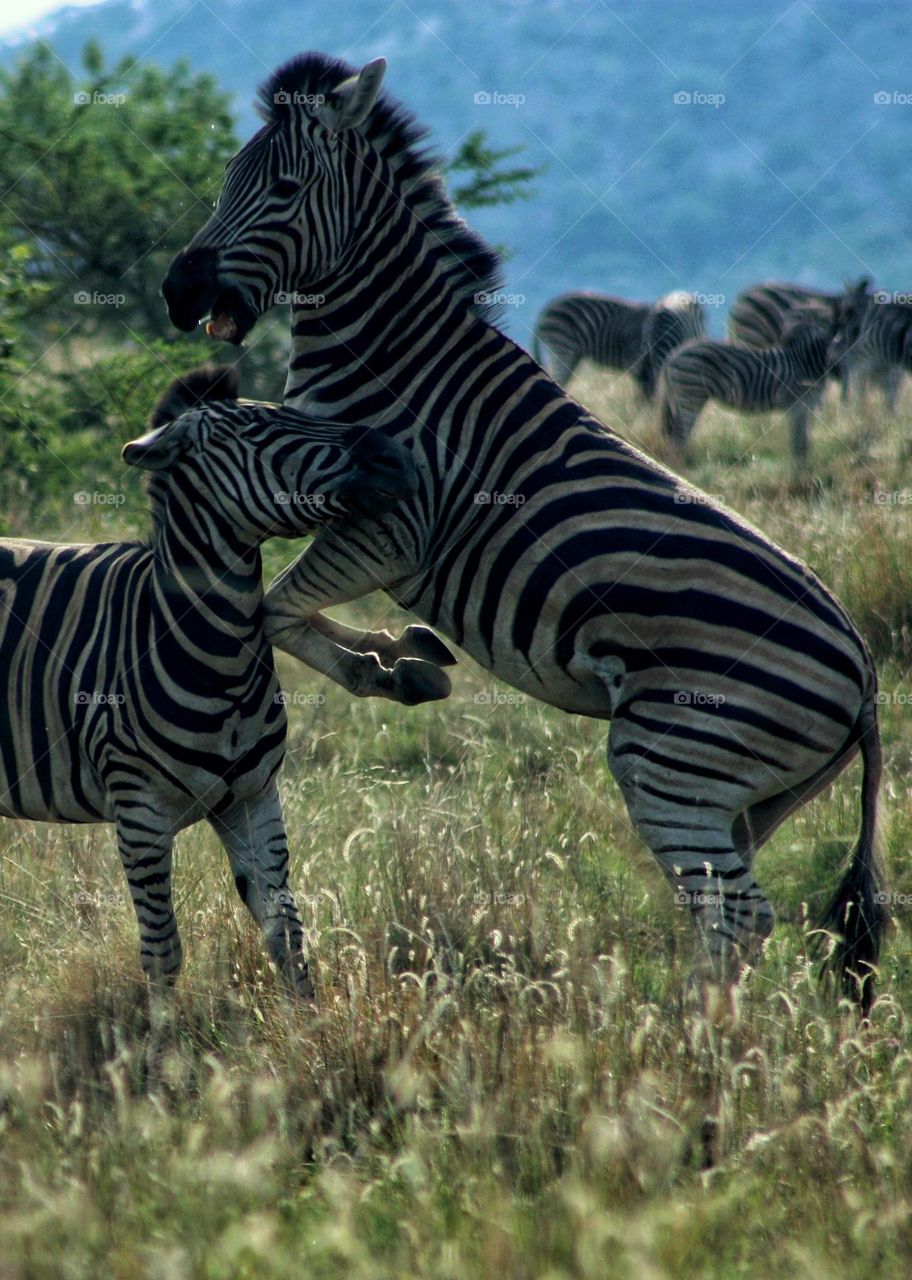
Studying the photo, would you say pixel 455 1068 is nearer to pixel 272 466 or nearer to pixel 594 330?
pixel 272 466

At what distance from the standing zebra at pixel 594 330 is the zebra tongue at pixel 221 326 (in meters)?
15.3

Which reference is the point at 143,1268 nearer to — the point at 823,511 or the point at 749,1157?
the point at 749,1157

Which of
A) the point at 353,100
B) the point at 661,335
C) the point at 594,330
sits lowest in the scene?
the point at 353,100

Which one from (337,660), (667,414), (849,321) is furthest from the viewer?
(849,321)

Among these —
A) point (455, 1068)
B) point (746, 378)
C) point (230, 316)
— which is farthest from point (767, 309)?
point (455, 1068)

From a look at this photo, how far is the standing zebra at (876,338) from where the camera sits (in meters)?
16.2

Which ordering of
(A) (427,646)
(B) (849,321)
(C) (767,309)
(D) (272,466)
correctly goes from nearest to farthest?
(D) (272,466), (A) (427,646), (B) (849,321), (C) (767,309)

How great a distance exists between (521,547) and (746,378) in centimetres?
1085

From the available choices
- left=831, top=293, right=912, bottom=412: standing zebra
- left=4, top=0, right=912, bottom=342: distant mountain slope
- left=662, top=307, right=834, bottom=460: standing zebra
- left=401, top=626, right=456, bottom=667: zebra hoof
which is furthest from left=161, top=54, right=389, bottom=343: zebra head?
left=4, top=0, right=912, bottom=342: distant mountain slope

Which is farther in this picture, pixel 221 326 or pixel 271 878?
pixel 221 326

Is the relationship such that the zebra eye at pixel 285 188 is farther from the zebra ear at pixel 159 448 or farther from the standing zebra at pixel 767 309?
the standing zebra at pixel 767 309

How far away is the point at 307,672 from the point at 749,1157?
5997mm

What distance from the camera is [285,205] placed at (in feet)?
17.9

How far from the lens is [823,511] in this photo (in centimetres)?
1022
